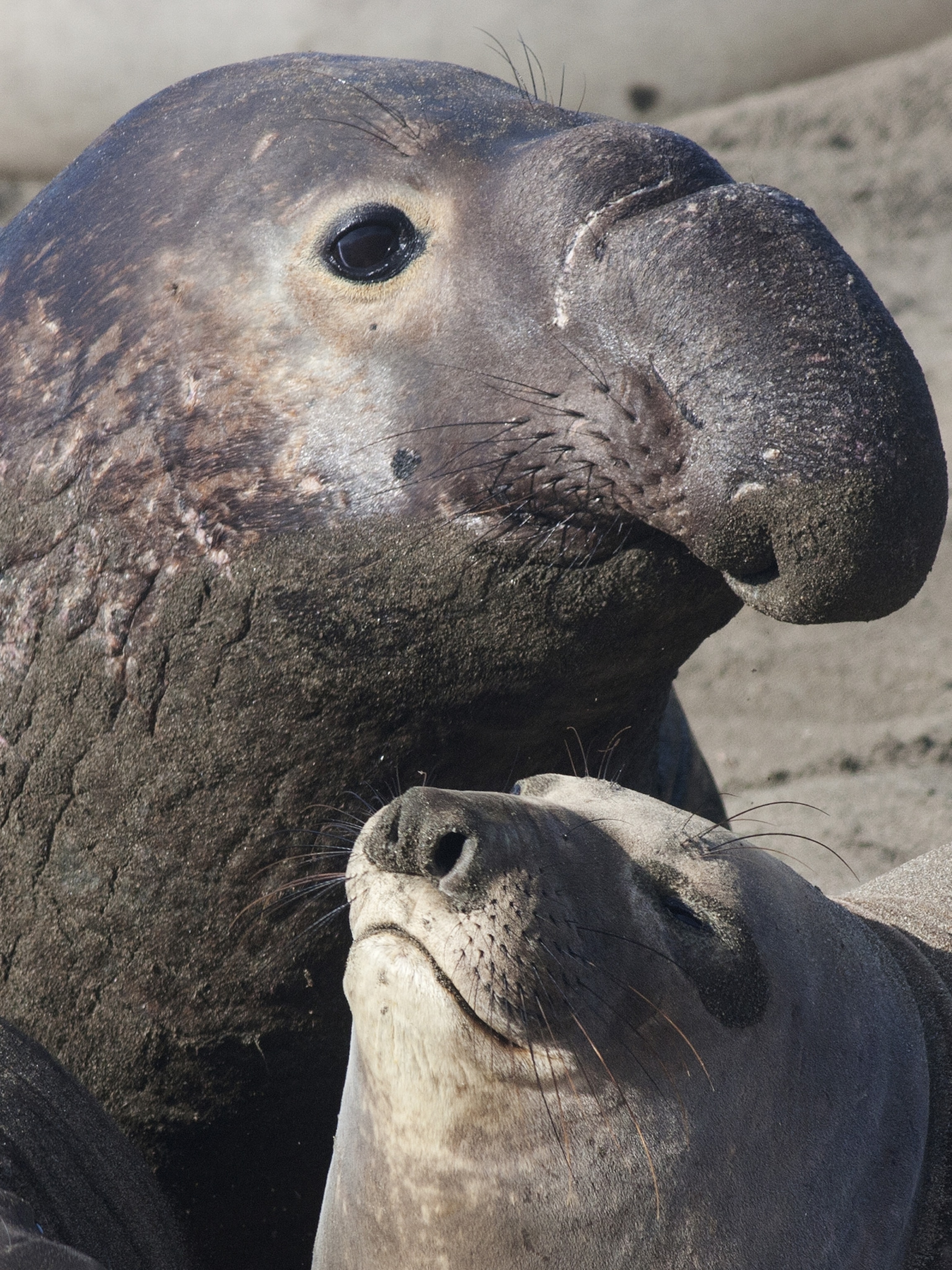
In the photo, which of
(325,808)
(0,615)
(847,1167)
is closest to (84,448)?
(0,615)

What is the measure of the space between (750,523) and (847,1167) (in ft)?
3.12

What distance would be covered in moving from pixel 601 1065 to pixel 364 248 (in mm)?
1369

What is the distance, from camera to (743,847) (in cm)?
219

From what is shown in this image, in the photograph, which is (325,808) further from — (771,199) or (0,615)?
(771,199)

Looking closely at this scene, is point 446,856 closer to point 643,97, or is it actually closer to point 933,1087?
point 933,1087

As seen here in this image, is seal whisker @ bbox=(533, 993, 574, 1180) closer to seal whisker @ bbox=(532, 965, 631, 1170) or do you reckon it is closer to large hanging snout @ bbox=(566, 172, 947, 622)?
seal whisker @ bbox=(532, 965, 631, 1170)

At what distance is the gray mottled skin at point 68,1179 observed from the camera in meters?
1.99

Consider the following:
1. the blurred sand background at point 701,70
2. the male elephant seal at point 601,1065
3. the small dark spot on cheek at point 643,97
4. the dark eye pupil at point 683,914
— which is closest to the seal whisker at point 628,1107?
the male elephant seal at point 601,1065

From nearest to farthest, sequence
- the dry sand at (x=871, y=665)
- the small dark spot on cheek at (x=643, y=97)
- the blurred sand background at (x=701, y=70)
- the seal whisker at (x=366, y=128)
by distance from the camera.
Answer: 1. the seal whisker at (x=366, y=128)
2. the dry sand at (x=871, y=665)
3. the blurred sand background at (x=701, y=70)
4. the small dark spot on cheek at (x=643, y=97)

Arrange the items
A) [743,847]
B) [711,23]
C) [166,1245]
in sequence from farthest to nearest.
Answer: [711,23] → [166,1245] → [743,847]

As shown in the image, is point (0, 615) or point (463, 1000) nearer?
point (463, 1000)

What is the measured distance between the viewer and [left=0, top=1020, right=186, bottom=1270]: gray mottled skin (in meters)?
1.99

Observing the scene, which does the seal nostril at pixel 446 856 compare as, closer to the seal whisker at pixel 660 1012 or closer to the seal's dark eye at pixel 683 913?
the seal whisker at pixel 660 1012

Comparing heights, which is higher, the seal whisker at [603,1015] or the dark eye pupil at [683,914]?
the dark eye pupil at [683,914]
